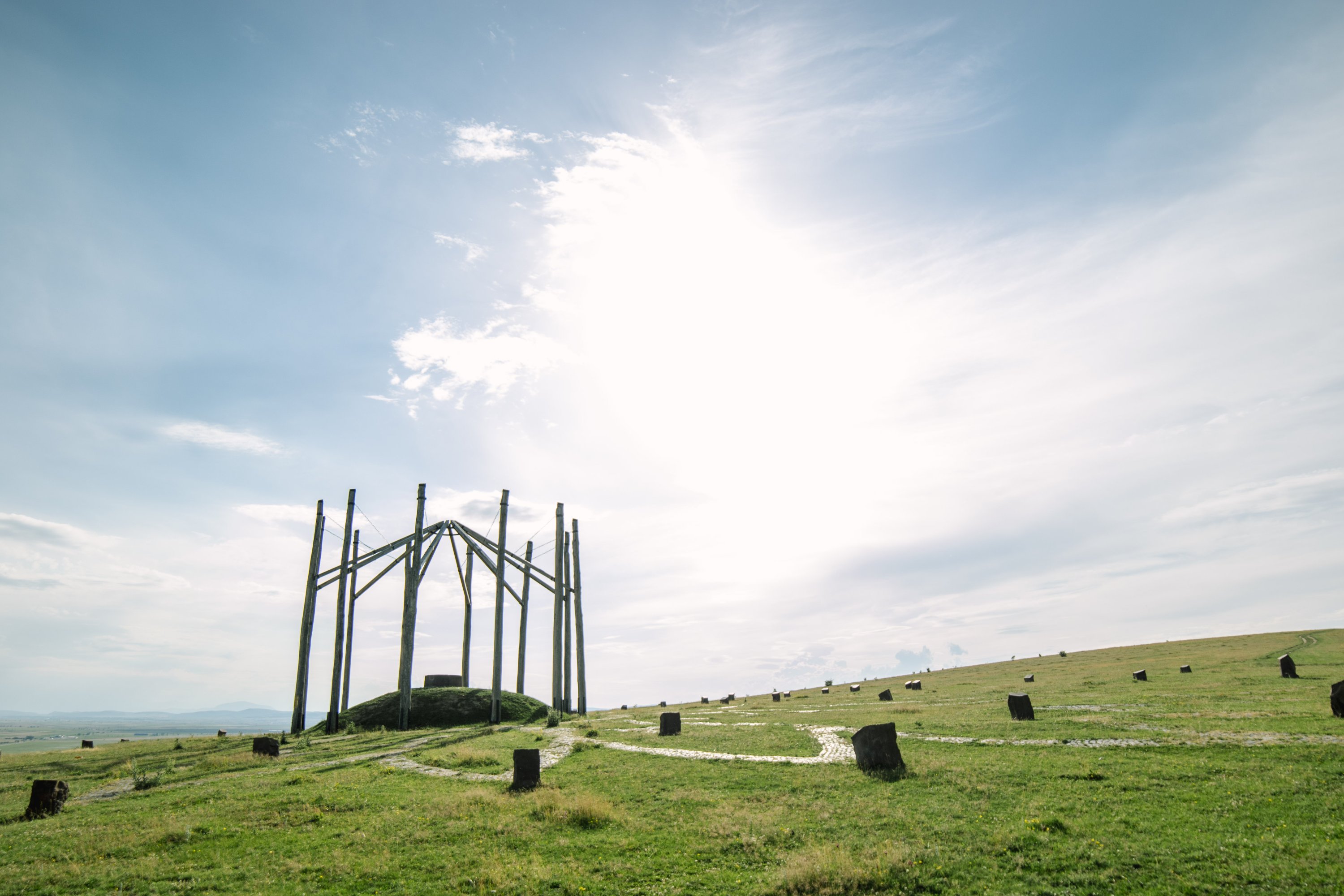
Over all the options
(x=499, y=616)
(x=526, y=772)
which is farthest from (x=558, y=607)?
(x=526, y=772)

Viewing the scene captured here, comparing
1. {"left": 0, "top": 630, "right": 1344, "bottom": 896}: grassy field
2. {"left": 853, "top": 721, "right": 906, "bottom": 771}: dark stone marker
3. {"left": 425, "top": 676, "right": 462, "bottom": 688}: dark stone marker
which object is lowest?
{"left": 0, "top": 630, "right": 1344, "bottom": 896}: grassy field

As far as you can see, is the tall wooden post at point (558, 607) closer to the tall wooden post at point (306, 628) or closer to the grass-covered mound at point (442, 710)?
the grass-covered mound at point (442, 710)

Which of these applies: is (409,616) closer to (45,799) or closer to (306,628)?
(306,628)

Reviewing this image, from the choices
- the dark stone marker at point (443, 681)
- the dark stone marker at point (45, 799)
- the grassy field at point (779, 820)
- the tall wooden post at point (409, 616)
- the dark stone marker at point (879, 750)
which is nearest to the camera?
the grassy field at point (779, 820)

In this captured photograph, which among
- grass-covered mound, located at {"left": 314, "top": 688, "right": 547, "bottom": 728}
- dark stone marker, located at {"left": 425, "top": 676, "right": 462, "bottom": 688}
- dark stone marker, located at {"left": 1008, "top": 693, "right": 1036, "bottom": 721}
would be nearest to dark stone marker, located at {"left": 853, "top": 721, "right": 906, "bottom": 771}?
dark stone marker, located at {"left": 1008, "top": 693, "right": 1036, "bottom": 721}

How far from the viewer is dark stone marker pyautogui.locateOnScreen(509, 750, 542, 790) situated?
19.8 metres

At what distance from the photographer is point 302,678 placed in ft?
138

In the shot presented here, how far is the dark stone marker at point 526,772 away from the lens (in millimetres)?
19844

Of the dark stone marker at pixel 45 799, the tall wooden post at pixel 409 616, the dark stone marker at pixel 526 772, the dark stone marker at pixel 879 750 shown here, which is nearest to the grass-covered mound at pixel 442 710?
the tall wooden post at pixel 409 616

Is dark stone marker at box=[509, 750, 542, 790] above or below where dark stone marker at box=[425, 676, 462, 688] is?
below

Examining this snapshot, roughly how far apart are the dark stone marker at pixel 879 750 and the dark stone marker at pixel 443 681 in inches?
1549

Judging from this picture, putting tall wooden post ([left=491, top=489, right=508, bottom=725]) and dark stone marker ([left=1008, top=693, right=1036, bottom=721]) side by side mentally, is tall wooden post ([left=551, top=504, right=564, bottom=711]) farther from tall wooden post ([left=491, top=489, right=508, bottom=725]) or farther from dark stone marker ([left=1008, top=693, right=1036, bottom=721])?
dark stone marker ([left=1008, top=693, right=1036, bottom=721])

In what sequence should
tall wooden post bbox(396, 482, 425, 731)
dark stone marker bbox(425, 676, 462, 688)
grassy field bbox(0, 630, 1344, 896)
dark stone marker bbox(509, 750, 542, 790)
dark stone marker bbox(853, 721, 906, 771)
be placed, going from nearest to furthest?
grassy field bbox(0, 630, 1344, 896), dark stone marker bbox(853, 721, 906, 771), dark stone marker bbox(509, 750, 542, 790), tall wooden post bbox(396, 482, 425, 731), dark stone marker bbox(425, 676, 462, 688)

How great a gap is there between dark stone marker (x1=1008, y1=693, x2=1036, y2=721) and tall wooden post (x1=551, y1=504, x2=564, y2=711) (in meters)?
28.5
